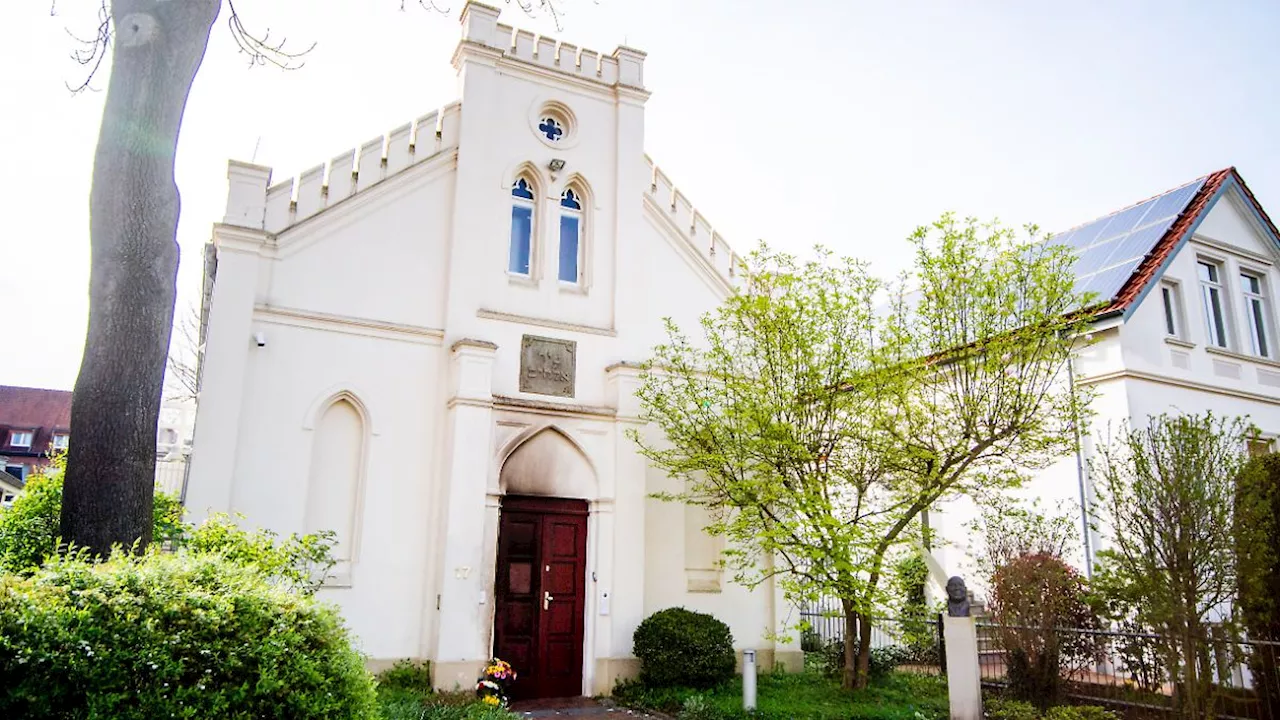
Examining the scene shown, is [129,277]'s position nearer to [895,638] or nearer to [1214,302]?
[895,638]

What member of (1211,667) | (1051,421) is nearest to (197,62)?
(1051,421)

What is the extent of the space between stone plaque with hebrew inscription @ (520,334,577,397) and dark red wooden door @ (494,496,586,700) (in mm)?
1783

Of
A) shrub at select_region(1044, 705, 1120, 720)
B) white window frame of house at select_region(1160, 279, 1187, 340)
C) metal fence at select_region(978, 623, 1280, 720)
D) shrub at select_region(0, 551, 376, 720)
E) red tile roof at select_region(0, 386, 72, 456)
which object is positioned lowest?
shrub at select_region(1044, 705, 1120, 720)

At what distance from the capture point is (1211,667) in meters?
10.7

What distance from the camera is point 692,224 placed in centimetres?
1595

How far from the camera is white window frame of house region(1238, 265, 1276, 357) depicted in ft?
61.0

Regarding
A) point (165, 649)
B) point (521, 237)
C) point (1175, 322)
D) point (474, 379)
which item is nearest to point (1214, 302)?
point (1175, 322)

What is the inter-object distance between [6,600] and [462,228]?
32.5 feet

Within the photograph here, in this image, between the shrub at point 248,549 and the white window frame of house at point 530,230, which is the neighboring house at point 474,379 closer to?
the white window frame of house at point 530,230

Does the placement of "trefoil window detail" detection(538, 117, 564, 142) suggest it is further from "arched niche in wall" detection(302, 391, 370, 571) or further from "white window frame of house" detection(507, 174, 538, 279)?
"arched niche in wall" detection(302, 391, 370, 571)

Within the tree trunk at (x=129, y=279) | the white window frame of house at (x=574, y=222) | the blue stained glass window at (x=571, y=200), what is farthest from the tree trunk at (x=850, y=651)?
the tree trunk at (x=129, y=279)

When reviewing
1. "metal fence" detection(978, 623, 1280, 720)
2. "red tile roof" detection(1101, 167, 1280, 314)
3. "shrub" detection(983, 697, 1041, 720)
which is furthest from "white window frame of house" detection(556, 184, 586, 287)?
"red tile roof" detection(1101, 167, 1280, 314)

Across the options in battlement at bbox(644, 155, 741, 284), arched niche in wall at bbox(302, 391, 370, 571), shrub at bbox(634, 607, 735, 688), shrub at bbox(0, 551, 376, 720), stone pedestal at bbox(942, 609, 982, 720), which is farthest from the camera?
battlement at bbox(644, 155, 741, 284)

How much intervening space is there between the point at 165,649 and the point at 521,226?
428 inches
